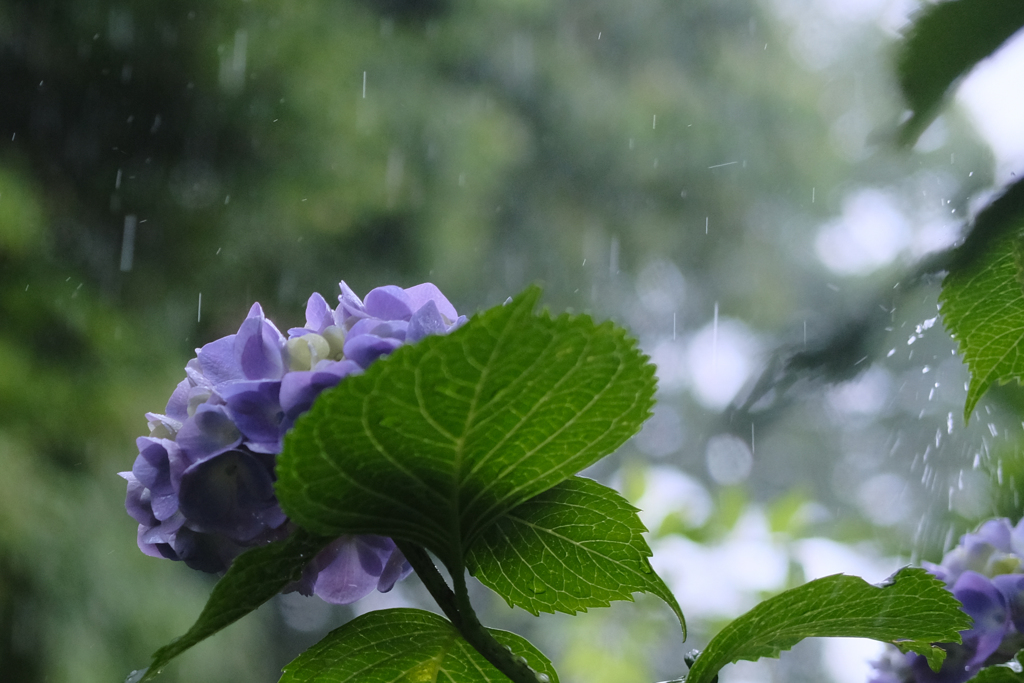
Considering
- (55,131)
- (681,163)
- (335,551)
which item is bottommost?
(335,551)

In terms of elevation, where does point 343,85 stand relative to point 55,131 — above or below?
above

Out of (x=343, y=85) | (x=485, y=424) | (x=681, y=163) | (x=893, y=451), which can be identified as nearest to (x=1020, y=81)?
(x=485, y=424)

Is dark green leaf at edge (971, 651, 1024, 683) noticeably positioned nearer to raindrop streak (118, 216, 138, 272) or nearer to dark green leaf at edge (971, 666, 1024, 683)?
dark green leaf at edge (971, 666, 1024, 683)

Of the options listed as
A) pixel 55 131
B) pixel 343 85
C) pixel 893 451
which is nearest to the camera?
pixel 55 131

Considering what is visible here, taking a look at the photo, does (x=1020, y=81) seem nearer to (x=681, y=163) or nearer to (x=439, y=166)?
(x=439, y=166)

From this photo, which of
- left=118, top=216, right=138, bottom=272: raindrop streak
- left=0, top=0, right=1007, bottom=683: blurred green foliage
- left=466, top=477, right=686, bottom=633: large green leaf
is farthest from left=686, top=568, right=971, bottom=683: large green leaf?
left=118, top=216, right=138, bottom=272: raindrop streak

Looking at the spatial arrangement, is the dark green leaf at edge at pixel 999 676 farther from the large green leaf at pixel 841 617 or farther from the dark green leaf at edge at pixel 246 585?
the dark green leaf at edge at pixel 246 585

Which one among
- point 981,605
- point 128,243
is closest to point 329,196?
point 128,243
